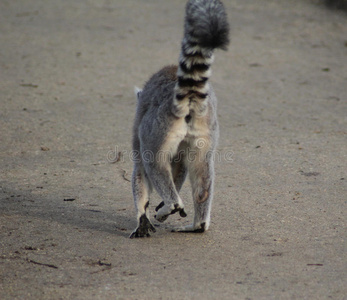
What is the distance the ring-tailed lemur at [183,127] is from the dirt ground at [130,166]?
387 mm

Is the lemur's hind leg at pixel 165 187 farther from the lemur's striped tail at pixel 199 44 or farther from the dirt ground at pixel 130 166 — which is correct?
the lemur's striped tail at pixel 199 44

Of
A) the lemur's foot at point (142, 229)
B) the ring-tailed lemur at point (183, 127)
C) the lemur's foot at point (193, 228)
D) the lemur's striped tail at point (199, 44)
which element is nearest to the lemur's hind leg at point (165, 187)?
the ring-tailed lemur at point (183, 127)

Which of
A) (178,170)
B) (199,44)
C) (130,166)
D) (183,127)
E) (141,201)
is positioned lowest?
(130,166)

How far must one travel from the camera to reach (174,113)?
17.5 ft

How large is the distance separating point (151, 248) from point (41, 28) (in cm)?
1224

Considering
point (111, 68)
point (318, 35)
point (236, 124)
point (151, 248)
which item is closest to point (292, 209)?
point (151, 248)

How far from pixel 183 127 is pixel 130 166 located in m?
2.75

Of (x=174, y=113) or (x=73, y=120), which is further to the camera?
(x=73, y=120)

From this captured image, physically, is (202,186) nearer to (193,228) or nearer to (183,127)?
(193,228)

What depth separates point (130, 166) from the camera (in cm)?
800

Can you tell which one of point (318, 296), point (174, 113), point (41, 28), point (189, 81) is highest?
point (189, 81)

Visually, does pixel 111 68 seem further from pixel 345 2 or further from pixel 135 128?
pixel 345 2

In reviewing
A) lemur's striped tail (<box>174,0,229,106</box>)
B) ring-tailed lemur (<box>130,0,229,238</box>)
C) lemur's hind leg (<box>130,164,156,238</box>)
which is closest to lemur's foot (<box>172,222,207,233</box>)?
ring-tailed lemur (<box>130,0,229,238</box>)

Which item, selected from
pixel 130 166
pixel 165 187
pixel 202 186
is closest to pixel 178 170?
pixel 202 186
